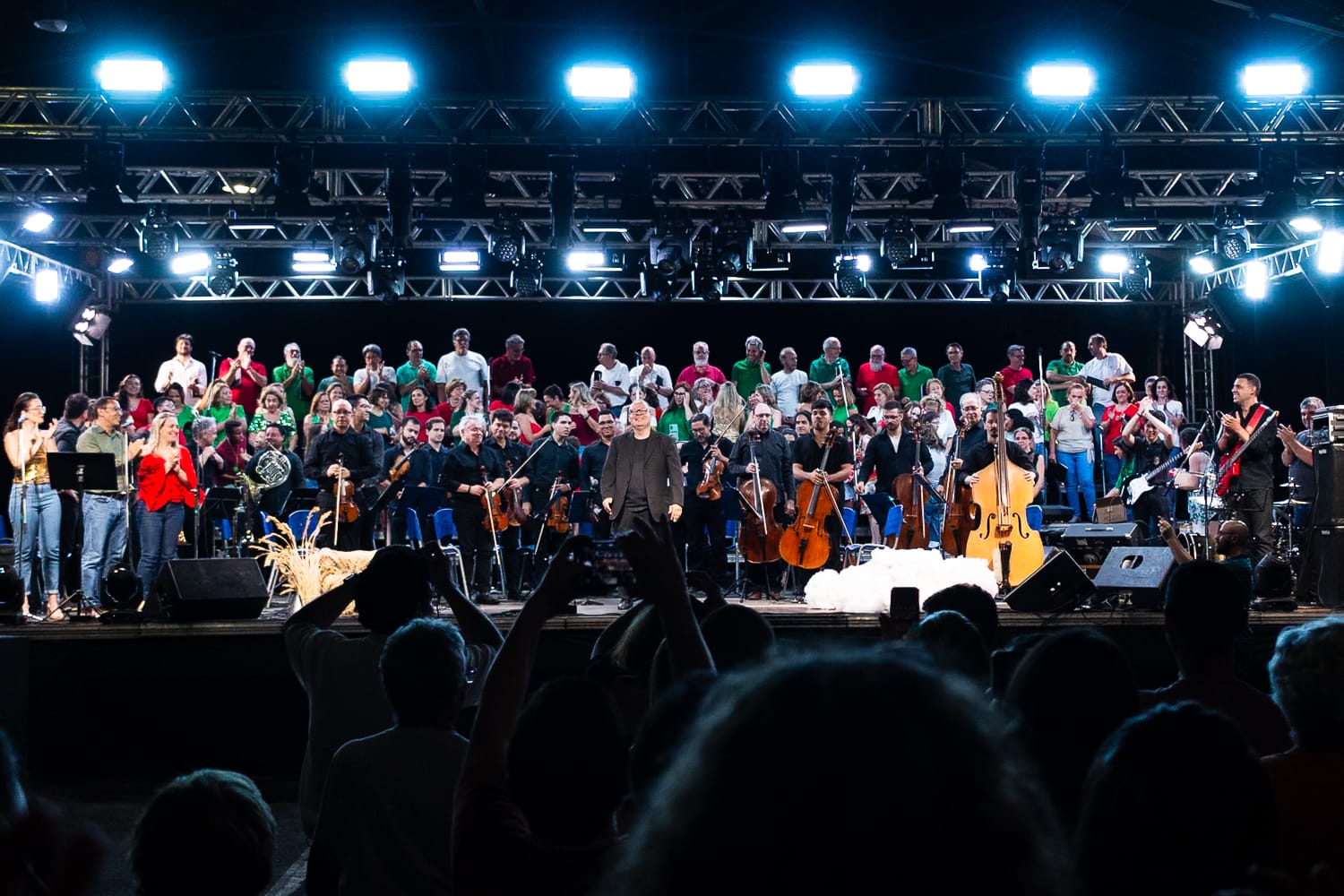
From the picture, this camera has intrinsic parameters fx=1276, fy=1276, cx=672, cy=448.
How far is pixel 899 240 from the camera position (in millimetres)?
13977

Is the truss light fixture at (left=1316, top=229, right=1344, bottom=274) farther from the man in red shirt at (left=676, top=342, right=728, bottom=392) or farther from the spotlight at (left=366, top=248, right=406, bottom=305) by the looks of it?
the spotlight at (left=366, top=248, right=406, bottom=305)

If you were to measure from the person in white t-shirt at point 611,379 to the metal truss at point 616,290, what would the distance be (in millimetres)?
2079

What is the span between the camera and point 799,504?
40.1ft

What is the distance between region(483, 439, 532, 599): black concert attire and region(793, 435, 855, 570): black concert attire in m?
2.79

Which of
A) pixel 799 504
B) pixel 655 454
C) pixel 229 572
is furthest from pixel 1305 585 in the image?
pixel 229 572

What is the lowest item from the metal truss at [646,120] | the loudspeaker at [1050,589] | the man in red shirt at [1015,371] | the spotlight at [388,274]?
the loudspeaker at [1050,589]

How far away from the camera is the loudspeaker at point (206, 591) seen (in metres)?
8.57

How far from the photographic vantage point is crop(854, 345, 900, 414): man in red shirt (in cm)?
1653

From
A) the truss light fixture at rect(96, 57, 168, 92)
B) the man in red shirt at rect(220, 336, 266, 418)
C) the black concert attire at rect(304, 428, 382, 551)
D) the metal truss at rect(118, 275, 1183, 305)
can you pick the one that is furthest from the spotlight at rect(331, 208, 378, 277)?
the metal truss at rect(118, 275, 1183, 305)

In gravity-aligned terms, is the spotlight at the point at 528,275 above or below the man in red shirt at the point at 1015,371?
above

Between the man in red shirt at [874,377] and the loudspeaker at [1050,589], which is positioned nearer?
the loudspeaker at [1050,589]

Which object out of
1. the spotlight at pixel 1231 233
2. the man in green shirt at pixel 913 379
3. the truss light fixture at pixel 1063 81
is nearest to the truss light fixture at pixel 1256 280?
the spotlight at pixel 1231 233

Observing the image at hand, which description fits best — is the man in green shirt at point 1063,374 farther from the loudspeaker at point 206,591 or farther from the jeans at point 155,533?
the loudspeaker at point 206,591

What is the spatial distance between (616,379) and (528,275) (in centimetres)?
198
